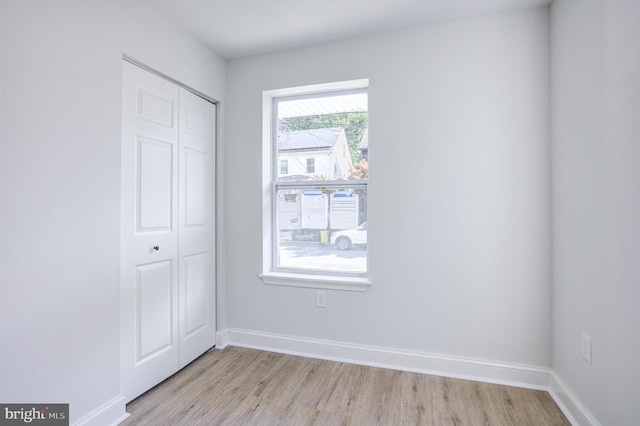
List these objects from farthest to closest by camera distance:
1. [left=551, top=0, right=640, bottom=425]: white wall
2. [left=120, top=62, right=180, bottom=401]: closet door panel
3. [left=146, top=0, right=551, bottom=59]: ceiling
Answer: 1. [left=146, top=0, right=551, bottom=59]: ceiling
2. [left=120, top=62, right=180, bottom=401]: closet door panel
3. [left=551, top=0, right=640, bottom=425]: white wall

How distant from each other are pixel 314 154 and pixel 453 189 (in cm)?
116

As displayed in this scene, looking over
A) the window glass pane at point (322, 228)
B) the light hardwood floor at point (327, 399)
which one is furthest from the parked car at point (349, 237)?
the light hardwood floor at point (327, 399)

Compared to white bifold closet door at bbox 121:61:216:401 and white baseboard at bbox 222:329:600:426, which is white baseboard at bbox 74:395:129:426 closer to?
white bifold closet door at bbox 121:61:216:401

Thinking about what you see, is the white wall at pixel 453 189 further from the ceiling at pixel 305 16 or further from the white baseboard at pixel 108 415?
the white baseboard at pixel 108 415

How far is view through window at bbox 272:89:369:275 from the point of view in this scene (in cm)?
253

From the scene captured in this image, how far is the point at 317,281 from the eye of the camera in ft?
8.05

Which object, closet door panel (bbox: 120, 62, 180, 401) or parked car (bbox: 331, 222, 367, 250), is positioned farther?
parked car (bbox: 331, 222, 367, 250)

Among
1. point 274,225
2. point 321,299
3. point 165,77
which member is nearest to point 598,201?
point 321,299

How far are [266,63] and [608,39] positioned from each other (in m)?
2.20

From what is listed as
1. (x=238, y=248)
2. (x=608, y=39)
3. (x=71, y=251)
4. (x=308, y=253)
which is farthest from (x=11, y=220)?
(x=608, y=39)

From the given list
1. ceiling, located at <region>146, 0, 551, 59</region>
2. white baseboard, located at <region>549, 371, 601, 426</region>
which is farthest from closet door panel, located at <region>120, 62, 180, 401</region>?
white baseboard, located at <region>549, 371, 601, 426</region>

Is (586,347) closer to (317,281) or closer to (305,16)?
(317,281)

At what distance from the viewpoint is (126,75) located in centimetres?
181

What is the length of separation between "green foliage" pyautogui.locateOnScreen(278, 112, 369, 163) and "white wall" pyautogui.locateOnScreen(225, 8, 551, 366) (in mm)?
225
